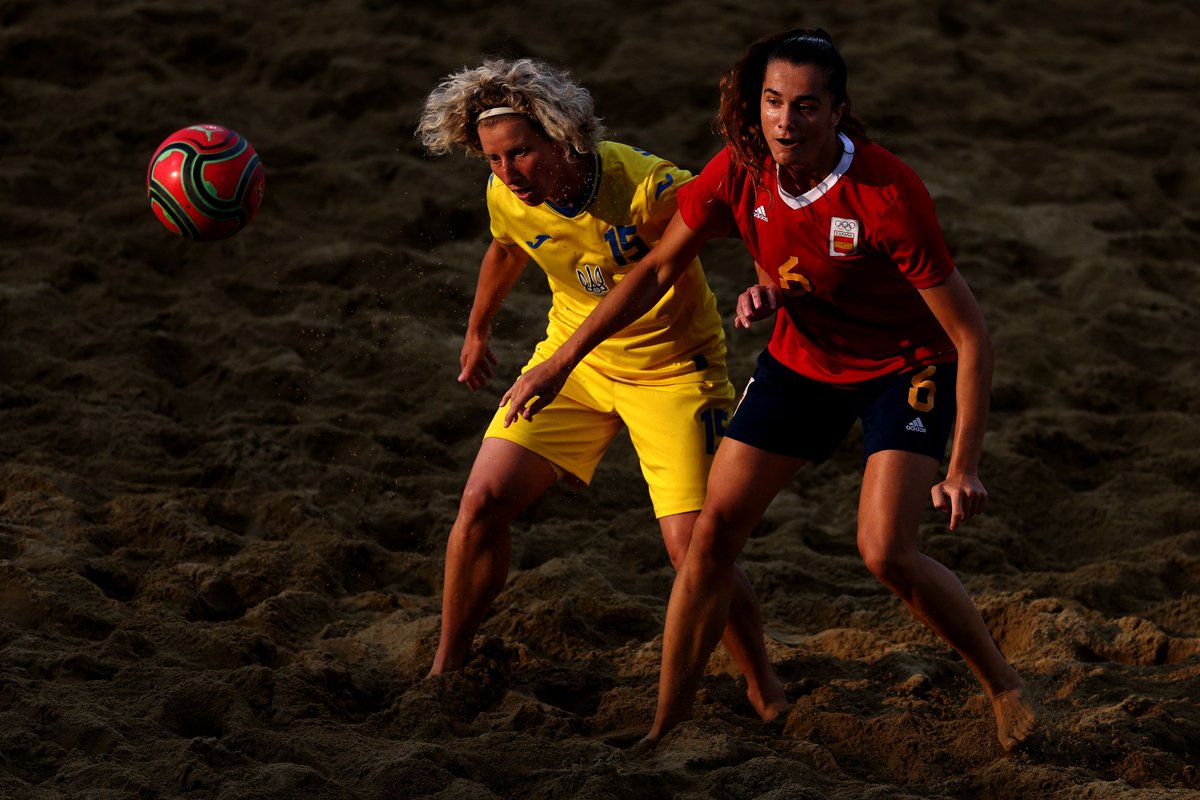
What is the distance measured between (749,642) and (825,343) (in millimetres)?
932

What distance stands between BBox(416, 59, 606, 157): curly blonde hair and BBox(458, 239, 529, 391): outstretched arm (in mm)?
427

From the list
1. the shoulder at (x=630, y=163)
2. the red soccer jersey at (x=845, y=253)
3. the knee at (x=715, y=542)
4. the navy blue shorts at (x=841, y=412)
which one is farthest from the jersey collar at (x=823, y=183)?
the knee at (x=715, y=542)

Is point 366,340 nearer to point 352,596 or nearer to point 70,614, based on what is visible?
point 352,596

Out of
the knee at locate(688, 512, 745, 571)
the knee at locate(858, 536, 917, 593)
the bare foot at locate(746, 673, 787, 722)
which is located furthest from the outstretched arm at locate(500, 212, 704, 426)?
the bare foot at locate(746, 673, 787, 722)

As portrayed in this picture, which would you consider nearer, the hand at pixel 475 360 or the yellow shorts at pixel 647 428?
the yellow shorts at pixel 647 428

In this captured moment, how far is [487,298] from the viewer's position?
15.8 ft

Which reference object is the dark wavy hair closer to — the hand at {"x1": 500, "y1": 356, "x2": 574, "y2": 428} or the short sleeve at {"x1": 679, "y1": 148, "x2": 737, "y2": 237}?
the short sleeve at {"x1": 679, "y1": 148, "x2": 737, "y2": 237}

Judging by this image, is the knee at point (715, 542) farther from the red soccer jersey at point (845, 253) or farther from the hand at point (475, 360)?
the hand at point (475, 360)

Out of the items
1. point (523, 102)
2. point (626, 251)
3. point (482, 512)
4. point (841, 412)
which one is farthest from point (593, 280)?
point (841, 412)

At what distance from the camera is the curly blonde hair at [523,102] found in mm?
4234

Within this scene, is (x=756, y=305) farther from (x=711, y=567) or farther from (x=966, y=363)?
(x=711, y=567)

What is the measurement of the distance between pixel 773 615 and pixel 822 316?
1.52 m

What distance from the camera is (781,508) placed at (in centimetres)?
593

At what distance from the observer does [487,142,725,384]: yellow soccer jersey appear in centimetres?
437
